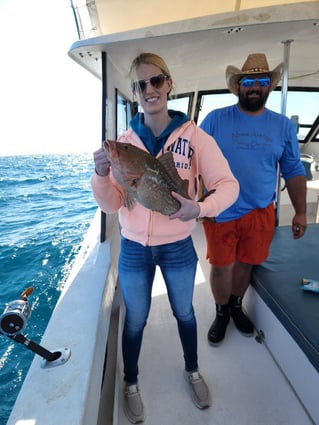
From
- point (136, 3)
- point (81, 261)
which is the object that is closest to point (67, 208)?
point (136, 3)

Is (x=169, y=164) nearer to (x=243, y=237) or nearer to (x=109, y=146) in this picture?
(x=109, y=146)

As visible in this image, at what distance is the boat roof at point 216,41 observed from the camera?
177 cm

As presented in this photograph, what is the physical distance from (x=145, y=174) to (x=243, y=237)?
124 cm

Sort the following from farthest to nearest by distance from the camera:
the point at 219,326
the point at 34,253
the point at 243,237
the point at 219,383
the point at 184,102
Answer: the point at 34,253 → the point at 184,102 → the point at 219,326 → the point at 243,237 → the point at 219,383

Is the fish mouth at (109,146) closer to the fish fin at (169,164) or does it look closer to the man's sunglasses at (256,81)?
the fish fin at (169,164)

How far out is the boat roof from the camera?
1768mm

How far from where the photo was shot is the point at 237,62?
3305mm

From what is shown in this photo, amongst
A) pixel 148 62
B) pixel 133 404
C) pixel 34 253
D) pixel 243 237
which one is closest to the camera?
pixel 148 62

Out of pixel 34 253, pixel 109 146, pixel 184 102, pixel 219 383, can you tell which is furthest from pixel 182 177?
pixel 34 253

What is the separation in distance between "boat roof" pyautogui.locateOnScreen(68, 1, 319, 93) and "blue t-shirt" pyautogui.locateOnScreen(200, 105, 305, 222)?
616mm

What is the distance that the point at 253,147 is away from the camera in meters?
1.84

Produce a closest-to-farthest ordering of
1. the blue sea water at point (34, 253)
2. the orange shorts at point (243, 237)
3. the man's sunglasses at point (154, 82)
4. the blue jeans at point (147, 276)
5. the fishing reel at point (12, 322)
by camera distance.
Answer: the fishing reel at point (12, 322), the man's sunglasses at point (154, 82), the blue jeans at point (147, 276), the orange shorts at point (243, 237), the blue sea water at point (34, 253)

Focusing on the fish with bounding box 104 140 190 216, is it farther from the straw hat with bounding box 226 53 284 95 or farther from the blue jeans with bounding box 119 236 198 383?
the straw hat with bounding box 226 53 284 95

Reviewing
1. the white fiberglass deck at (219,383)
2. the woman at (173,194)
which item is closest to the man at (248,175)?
the white fiberglass deck at (219,383)
